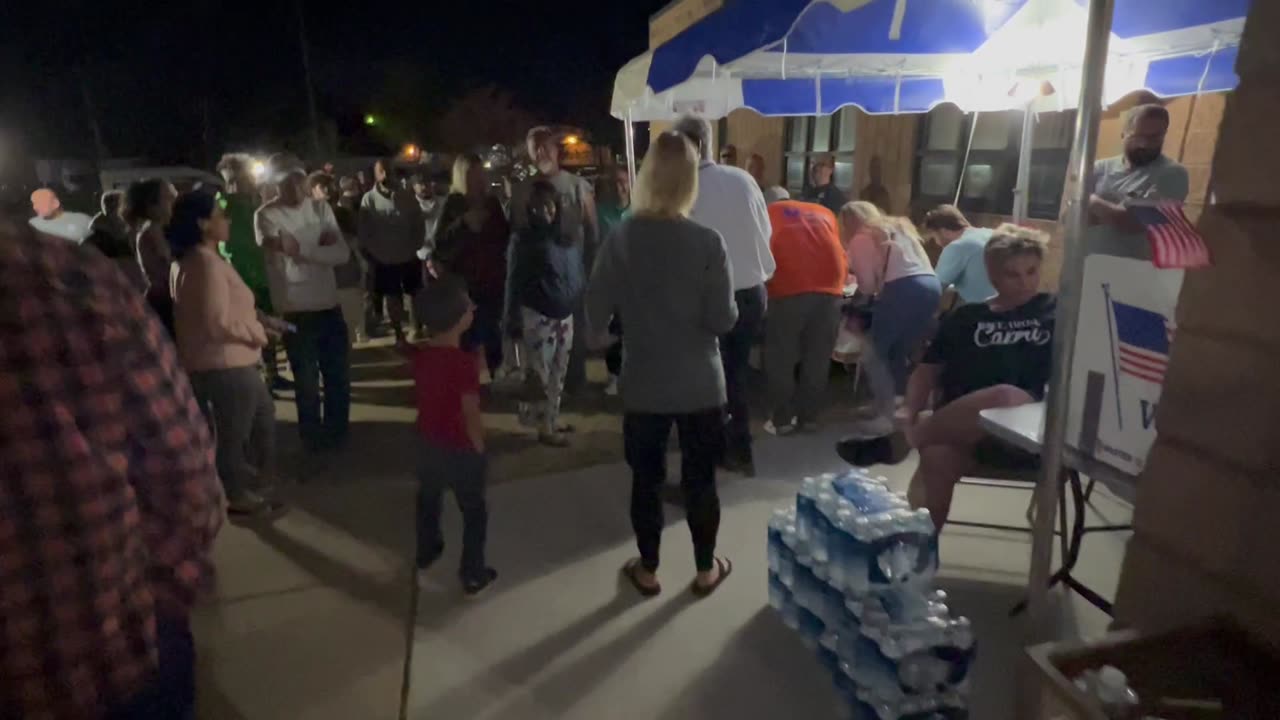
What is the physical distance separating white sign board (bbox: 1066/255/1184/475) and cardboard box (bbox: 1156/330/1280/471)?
36 cm

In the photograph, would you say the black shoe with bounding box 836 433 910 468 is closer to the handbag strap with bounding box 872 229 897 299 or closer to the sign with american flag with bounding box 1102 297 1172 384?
the handbag strap with bounding box 872 229 897 299

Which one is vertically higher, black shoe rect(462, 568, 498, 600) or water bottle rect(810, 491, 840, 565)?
water bottle rect(810, 491, 840, 565)

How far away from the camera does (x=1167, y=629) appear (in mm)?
1633

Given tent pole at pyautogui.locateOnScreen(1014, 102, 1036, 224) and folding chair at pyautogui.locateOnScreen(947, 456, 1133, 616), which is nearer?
folding chair at pyautogui.locateOnScreen(947, 456, 1133, 616)

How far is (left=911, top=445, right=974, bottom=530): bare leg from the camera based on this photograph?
3.20m

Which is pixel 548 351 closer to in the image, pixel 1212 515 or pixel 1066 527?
pixel 1066 527

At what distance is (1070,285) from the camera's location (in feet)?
6.69

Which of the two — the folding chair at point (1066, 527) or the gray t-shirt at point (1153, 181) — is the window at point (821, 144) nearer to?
the gray t-shirt at point (1153, 181)

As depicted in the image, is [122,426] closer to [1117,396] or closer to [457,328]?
[457,328]

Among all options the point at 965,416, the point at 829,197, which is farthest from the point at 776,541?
the point at 829,197

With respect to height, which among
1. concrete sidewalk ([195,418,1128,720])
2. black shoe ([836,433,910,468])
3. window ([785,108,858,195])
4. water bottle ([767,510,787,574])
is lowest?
concrete sidewalk ([195,418,1128,720])

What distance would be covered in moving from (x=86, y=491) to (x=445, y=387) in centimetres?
190

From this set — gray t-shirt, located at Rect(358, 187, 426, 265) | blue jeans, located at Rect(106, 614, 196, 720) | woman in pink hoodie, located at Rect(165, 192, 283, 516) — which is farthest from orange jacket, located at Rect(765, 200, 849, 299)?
blue jeans, located at Rect(106, 614, 196, 720)

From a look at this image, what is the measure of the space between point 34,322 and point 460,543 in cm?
274
